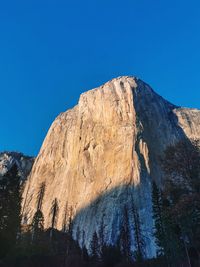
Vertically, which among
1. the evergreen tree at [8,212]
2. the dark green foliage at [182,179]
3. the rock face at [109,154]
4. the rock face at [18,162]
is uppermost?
the rock face at [18,162]

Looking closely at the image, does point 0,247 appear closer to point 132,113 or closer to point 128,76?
point 132,113

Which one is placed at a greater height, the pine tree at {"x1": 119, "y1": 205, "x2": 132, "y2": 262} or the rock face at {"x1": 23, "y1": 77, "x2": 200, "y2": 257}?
the rock face at {"x1": 23, "y1": 77, "x2": 200, "y2": 257}

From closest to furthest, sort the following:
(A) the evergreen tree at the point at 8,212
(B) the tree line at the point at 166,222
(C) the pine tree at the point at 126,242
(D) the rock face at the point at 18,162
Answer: (B) the tree line at the point at 166,222 < (A) the evergreen tree at the point at 8,212 < (C) the pine tree at the point at 126,242 < (D) the rock face at the point at 18,162

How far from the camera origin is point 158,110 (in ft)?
401

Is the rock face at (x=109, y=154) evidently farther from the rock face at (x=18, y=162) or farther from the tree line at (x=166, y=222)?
the rock face at (x=18, y=162)

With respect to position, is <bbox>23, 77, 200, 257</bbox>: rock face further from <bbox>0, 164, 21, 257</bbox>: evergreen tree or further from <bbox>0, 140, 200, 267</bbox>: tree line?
<bbox>0, 164, 21, 257</bbox>: evergreen tree

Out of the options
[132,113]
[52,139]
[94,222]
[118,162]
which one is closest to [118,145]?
[118,162]

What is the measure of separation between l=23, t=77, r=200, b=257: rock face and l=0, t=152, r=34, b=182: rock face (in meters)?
20.4

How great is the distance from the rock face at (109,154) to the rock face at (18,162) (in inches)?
804

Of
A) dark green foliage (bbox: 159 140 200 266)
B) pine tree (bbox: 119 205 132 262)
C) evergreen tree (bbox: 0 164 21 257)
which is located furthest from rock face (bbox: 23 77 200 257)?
dark green foliage (bbox: 159 140 200 266)

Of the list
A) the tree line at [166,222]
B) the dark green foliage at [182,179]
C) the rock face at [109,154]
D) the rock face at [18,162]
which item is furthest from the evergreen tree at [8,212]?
the rock face at [18,162]

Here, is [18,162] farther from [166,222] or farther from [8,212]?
[166,222]

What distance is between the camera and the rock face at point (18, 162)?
15370cm

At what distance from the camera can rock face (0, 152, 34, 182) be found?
504 feet
